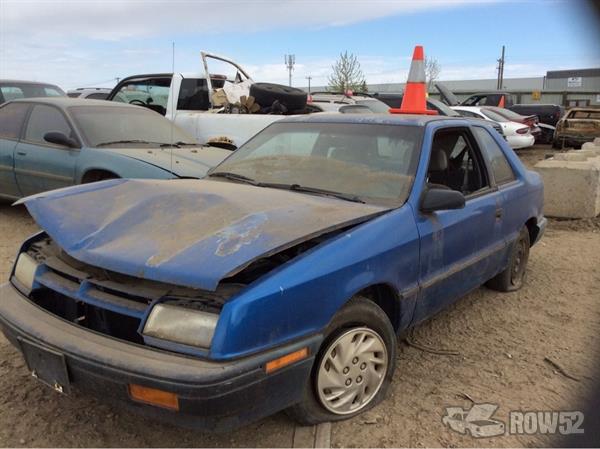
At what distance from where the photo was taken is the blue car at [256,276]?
215 cm

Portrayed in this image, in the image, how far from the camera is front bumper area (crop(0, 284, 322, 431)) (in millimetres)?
2068

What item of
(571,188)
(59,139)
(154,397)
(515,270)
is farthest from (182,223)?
(571,188)

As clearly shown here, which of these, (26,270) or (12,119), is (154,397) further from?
(12,119)

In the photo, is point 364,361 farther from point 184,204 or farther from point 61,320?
point 61,320

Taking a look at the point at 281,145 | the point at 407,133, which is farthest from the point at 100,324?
the point at 407,133

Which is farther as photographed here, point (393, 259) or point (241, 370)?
point (393, 259)

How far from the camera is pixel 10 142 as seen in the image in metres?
6.38

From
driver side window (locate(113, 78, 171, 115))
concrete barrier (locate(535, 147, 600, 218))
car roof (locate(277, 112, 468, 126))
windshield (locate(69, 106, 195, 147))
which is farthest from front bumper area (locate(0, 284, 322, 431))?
driver side window (locate(113, 78, 171, 115))

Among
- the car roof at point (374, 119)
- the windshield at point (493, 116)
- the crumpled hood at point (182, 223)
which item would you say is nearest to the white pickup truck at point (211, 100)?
the car roof at point (374, 119)

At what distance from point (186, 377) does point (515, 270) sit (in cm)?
345

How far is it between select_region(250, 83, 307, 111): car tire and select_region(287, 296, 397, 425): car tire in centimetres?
577

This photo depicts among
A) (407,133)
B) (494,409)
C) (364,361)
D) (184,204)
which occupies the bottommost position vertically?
(494,409)

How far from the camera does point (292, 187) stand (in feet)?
10.8

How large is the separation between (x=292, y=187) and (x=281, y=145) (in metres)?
0.62
